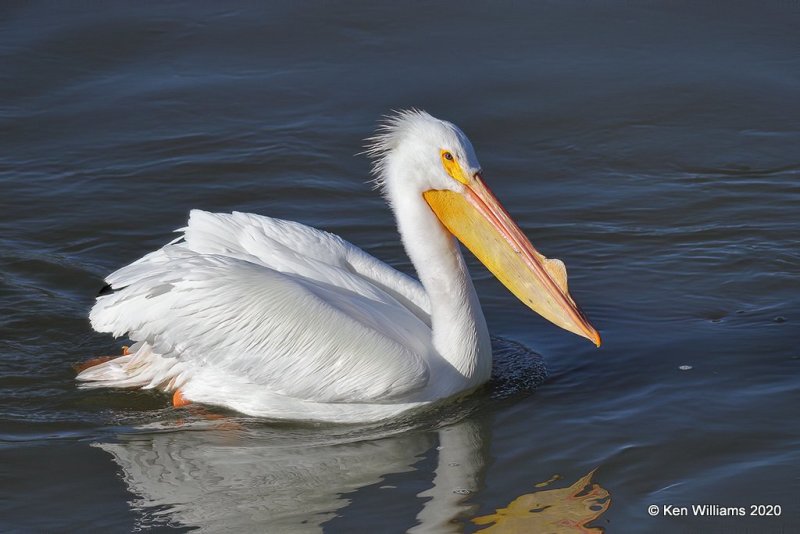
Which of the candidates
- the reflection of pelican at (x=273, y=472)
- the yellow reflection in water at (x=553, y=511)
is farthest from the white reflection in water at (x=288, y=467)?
the yellow reflection in water at (x=553, y=511)

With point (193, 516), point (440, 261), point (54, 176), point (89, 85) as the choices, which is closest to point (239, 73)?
point (89, 85)

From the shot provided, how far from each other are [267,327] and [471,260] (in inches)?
76.1

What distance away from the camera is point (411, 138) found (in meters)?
5.02

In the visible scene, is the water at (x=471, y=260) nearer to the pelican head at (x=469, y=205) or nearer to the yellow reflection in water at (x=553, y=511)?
the yellow reflection in water at (x=553, y=511)

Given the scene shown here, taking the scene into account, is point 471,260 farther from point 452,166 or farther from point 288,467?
point 288,467

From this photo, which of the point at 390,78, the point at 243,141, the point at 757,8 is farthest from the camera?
the point at 757,8

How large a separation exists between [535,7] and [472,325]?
4977mm

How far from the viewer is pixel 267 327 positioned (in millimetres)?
4922

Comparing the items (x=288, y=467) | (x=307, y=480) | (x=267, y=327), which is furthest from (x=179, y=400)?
(x=307, y=480)

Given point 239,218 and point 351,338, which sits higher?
point 239,218

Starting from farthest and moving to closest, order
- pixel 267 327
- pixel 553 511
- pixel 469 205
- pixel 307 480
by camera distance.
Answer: pixel 469 205 → pixel 267 327 → pixel 307 480 → pixel 553 511

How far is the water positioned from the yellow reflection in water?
1 centimetres

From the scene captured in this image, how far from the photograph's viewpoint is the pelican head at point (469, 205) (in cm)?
496

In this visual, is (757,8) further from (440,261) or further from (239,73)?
(440,261)
